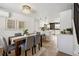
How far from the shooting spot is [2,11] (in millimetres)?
1822

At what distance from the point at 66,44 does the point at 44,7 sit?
0.92m

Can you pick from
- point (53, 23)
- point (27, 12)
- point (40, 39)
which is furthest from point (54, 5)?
point (40, 39)

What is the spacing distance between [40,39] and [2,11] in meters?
0.98

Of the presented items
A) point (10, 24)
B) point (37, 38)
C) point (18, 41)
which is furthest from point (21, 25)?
point (37, 38)

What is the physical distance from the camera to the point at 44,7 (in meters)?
1.92

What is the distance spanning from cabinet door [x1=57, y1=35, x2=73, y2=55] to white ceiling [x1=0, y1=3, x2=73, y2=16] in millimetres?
575

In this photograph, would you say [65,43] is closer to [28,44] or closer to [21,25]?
[28,44]

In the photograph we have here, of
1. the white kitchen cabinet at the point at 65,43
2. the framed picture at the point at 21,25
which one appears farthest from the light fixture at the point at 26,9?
the white kitchen cabinet at the point at 65,43

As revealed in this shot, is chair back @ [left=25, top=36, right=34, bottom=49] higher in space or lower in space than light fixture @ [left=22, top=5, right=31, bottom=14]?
lower

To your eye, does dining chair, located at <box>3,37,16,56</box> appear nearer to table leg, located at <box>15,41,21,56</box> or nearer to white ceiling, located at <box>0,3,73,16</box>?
table leg, located at <box>15,41,21,56</box>

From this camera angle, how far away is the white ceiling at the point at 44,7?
73.3 inches

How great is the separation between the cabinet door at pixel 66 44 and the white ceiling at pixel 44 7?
0.57 metres

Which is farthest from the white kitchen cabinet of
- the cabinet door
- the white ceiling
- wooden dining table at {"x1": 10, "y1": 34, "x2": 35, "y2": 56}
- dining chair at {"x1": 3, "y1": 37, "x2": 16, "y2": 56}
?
dining chair at {"x1": 3, "y1": 37, "x2": 16, "y2": 56}

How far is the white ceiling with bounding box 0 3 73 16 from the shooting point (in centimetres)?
186
